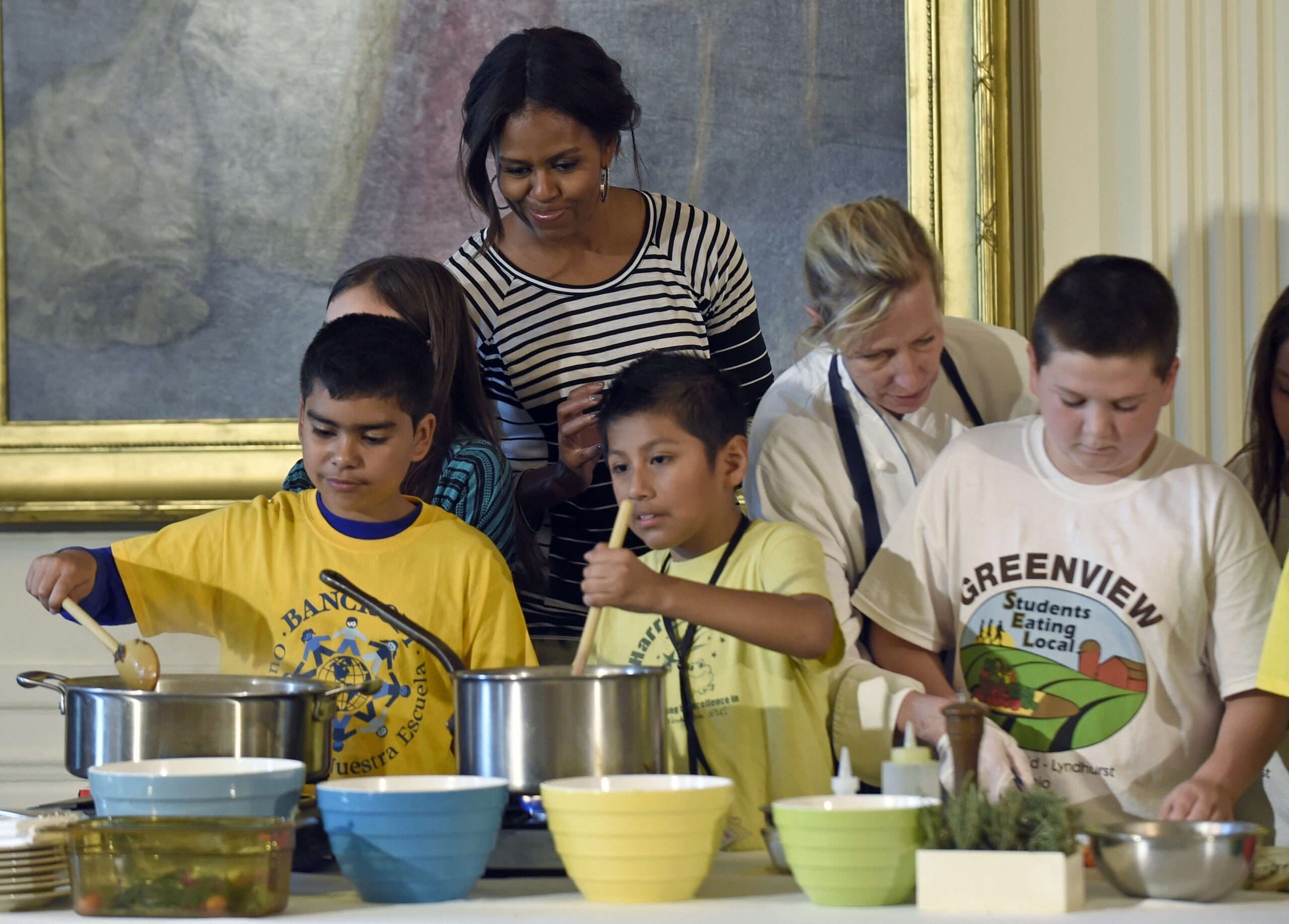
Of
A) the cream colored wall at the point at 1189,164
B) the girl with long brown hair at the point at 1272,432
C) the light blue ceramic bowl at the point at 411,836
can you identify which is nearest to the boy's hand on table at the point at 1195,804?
the girl with long brown hair at the point at 1272,432

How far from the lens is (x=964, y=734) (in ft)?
3.45

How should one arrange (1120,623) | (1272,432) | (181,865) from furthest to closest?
1. (1272,432)
2. (1120,623)
3. (181,865)

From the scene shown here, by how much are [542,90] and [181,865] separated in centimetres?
121

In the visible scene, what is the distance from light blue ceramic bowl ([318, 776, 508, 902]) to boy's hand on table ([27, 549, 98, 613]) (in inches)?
20.8

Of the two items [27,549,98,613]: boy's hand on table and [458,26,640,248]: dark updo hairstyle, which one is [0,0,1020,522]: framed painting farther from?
[27,549,98,613]: boy's hand on table

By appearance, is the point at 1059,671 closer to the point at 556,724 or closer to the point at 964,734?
the point at 964,734

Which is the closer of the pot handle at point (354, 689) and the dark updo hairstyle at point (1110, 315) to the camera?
the pot handle at point (354, 689)

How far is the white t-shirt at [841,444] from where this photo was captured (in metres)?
1.62

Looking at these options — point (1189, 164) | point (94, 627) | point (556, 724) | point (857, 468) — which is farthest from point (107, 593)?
point (1189, 164)

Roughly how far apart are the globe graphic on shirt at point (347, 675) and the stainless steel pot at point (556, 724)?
0.39 metres

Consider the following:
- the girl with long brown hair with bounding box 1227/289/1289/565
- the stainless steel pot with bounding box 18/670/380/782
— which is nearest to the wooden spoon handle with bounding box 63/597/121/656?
the stainless steel pot with bounding box 18/670/380/782

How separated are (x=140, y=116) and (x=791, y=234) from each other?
1.16 meters

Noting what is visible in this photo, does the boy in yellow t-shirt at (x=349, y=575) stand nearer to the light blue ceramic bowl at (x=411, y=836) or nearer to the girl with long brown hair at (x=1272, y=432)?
the light blue ceramic bowl at (x=411, y=836)

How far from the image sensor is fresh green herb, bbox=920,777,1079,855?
890mm
